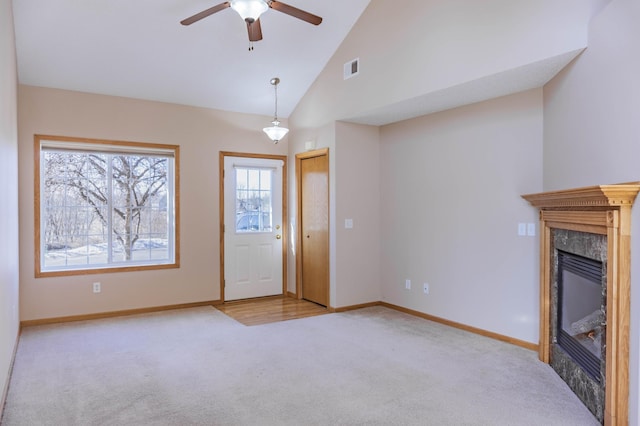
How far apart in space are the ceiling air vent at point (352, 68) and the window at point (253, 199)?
1.89 m

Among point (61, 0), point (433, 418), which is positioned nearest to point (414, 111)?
point (433, 418)

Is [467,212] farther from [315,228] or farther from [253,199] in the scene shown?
[253,199]

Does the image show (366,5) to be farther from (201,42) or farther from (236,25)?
(201,42)

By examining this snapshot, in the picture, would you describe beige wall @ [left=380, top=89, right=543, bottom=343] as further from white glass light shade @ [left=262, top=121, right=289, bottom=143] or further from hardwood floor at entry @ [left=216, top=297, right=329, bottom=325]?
white glass light shade @ [left=262, top=121, right=289, bottom=143]

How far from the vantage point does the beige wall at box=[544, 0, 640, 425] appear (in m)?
2.22

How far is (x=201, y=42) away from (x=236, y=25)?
436mm

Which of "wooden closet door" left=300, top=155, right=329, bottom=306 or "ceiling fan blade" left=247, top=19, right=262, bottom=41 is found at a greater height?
"ceiling fan blade" left=247, top=19, right=262, bottom=41

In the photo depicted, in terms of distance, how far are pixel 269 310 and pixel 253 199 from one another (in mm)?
1622

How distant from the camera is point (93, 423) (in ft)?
8.09

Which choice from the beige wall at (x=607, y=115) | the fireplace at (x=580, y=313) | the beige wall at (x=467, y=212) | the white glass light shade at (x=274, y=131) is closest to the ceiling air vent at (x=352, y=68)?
the beige wall at (x=467, y=212)

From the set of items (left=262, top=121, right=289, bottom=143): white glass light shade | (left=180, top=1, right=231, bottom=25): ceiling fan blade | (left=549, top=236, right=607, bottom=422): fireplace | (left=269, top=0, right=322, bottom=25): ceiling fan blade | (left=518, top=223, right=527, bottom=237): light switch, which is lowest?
(left=549, top=236, right=607, bottom=422): fireplace

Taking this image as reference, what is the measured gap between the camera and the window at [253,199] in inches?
230

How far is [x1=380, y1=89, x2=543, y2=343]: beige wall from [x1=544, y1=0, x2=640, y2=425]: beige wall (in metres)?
0.55

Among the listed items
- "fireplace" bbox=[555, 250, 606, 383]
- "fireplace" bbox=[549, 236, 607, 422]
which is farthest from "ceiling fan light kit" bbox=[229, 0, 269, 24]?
"fireplace" bbox=[555, 250, 606, 383]
